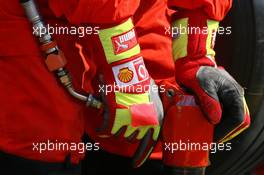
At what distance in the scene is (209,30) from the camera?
1472 millimetres

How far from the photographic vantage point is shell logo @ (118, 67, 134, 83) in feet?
4.24

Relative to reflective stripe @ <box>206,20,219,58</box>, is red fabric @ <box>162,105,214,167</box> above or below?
below

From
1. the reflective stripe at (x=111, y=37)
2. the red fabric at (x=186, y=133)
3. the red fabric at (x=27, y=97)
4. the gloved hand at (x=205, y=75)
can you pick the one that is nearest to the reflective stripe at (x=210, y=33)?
the gloved hand at (x=205, y=75)

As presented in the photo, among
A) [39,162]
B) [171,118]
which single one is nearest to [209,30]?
[171,118]

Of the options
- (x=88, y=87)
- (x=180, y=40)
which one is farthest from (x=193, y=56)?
(x=88, y=87)

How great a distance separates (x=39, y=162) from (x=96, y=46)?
0.26 meters

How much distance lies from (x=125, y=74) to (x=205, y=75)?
0.73 ft

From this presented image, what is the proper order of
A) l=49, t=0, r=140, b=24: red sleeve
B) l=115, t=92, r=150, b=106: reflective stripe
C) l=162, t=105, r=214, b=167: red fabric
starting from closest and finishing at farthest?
1. l=49, t=0, r=140, b=24: red sleeve
2. l=115, t=92, r=150, b=106: reflective stripe
3. l=162, t=105, r=214, b=167: red fabric

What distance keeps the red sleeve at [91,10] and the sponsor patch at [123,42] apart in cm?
4

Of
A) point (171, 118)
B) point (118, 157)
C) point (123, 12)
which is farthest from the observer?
point (118, 157)

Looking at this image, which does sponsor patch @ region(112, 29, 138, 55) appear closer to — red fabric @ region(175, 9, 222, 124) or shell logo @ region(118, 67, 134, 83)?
shell logo @ region(118, 67, 134, 83)

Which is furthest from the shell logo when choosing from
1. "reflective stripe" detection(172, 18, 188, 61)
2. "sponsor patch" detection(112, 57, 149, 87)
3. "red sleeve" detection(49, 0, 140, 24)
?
"reflective stripe" detection(172, 18, 188, 61)

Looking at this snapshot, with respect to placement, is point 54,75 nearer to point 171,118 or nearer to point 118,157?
point 171,118

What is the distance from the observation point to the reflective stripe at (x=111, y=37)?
1.26m
